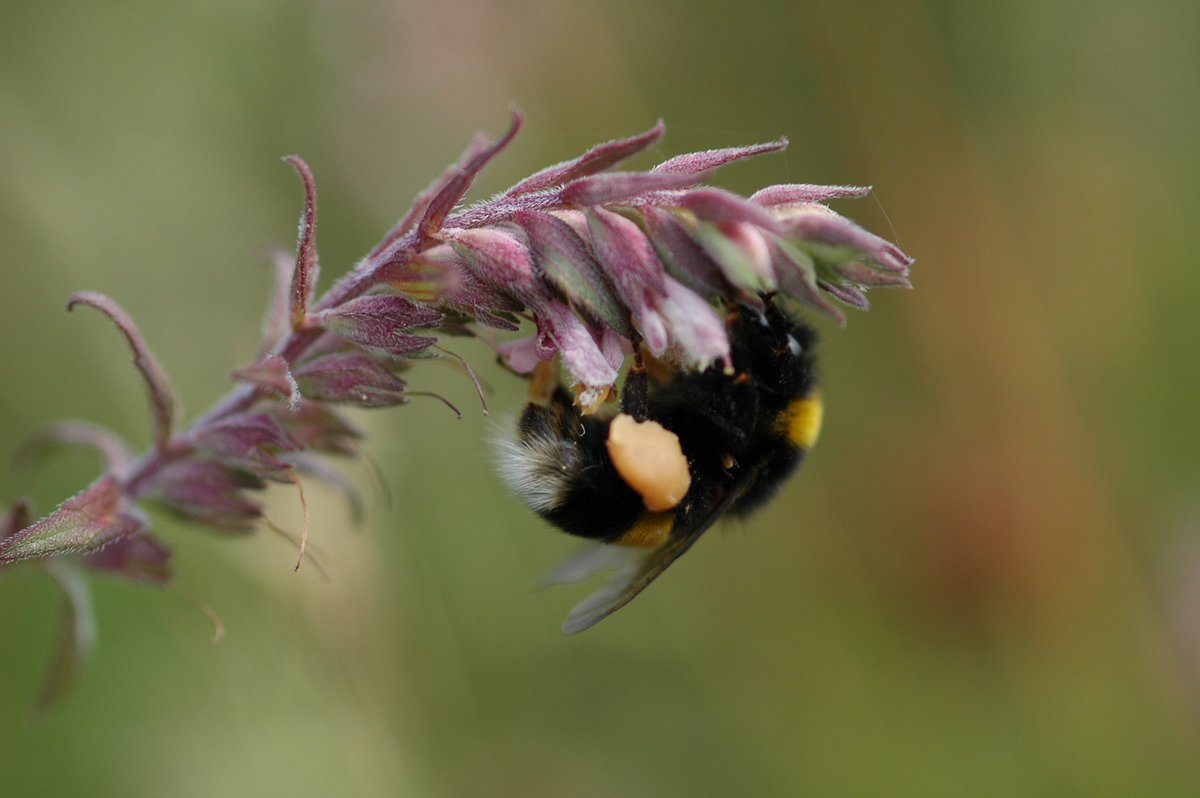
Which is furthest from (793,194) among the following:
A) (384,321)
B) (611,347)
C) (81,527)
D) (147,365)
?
(81,527)

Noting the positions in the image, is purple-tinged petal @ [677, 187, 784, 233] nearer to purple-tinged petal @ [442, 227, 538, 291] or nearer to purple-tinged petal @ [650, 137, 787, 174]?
purple-tinged petal @ [650, 137, 787, 174]

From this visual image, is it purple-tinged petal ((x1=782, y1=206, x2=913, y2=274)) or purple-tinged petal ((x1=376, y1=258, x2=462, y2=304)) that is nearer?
purple-tinged petal ((x1=782, y1=206, x2=913, y2=274))

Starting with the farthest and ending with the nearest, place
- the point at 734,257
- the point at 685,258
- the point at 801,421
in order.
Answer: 1. the point at 801,421
2. the point at 685,258
3. the point at 734,257

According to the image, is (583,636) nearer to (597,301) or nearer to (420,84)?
(420,84)

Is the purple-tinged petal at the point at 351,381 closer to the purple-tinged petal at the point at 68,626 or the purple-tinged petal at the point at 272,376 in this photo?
the purple-tinged petal at the point at 272,376

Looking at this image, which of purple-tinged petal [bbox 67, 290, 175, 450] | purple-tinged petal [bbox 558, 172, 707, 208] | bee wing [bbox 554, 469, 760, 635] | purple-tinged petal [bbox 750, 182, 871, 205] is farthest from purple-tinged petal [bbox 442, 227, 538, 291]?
bee wing [bbox 554, 469, 760, 635]

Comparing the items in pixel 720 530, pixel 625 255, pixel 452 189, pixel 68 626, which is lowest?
pixel 720 530

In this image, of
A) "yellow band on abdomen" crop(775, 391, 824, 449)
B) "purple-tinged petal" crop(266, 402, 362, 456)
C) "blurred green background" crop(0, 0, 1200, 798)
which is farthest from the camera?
"blurred green background" crop(0, 0, 1200, 798)

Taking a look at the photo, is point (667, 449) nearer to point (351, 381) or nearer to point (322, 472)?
point (351, 381)
